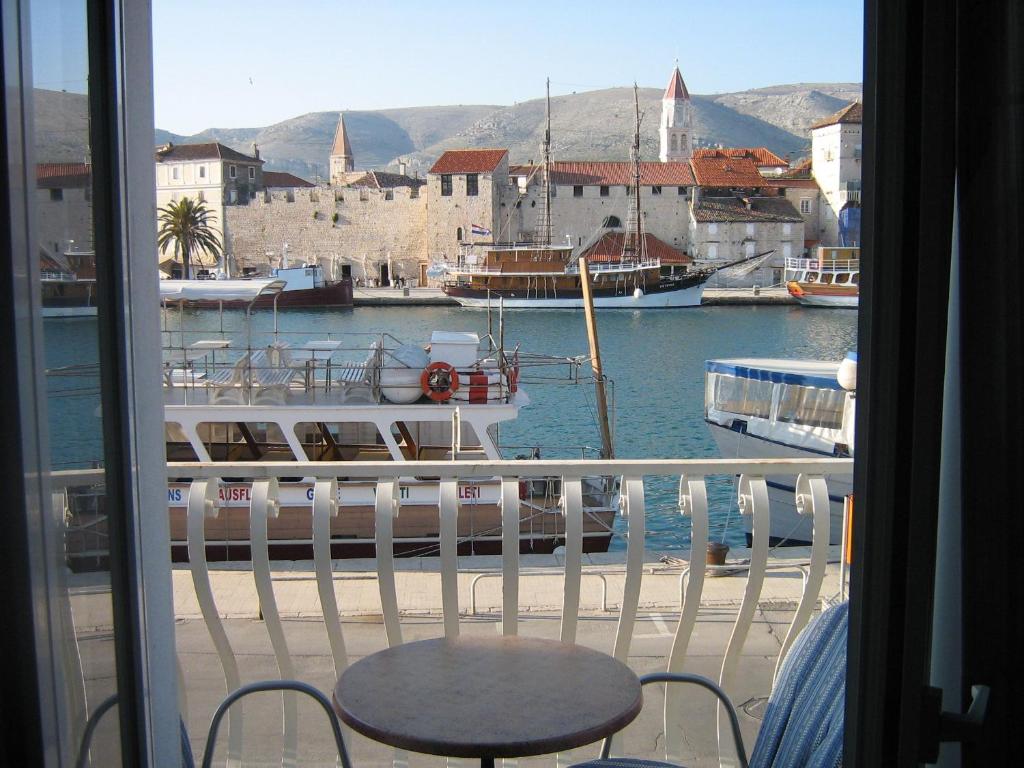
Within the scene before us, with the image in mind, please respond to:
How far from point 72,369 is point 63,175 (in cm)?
17

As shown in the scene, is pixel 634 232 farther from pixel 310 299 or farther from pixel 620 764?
pixel 620 764

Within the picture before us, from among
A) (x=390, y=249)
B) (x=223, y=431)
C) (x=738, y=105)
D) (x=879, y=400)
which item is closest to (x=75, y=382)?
(x=879, y=400)

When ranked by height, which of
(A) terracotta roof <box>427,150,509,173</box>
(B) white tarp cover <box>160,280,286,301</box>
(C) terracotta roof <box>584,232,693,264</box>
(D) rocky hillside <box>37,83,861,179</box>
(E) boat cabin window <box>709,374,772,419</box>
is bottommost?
(E) boat cabin window <box>709,374,772,419</box>

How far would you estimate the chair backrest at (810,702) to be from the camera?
1.27 meters

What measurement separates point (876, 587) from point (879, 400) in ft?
0.59

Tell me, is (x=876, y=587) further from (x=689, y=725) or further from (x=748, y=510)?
(x=689, y=725)

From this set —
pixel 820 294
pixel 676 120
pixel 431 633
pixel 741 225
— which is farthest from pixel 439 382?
pixel 676 120

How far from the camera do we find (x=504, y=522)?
1.76 metres

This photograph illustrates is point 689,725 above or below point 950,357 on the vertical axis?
below

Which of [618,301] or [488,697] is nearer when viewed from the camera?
[488,697]

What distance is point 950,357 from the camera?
1052 mm

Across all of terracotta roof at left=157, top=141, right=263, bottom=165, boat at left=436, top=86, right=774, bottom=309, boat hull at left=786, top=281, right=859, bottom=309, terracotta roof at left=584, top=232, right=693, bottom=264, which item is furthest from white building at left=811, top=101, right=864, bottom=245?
terracotta roof at left=157, top=141, right=263, bottom=165

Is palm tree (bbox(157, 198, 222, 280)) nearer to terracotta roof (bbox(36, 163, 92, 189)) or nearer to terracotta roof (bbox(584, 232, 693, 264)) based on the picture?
terracotta roof (bbox(584, 232, 693, 264))

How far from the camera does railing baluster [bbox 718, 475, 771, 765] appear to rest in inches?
70.4
